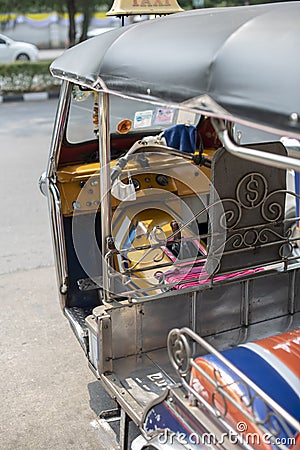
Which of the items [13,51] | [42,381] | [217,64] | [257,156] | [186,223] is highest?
[217,64]

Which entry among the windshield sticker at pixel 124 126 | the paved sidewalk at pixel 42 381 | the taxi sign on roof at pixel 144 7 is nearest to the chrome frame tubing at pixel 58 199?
the windshield sticker at pixel 124 126

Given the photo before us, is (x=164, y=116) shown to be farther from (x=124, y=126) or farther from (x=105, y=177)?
(x=105, y=177)

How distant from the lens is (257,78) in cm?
177

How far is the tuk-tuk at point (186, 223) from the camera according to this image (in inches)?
75.2

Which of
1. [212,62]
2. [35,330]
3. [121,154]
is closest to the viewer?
[212,62]

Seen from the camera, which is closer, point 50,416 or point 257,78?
point 257,78

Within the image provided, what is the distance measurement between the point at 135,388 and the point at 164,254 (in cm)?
70

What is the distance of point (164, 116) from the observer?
4023 millimetres

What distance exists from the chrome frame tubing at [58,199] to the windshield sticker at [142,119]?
0.46 meters

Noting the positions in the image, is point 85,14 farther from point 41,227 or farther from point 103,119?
point 103,119

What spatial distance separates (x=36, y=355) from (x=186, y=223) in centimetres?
142

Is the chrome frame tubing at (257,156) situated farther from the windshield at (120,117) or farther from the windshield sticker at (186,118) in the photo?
the windshield sticker at (186,118)

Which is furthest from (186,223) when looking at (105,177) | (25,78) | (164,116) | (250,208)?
(25,78)

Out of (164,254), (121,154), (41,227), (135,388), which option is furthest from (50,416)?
(41,227)
